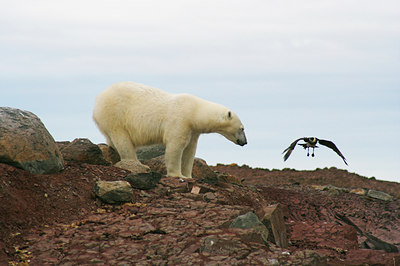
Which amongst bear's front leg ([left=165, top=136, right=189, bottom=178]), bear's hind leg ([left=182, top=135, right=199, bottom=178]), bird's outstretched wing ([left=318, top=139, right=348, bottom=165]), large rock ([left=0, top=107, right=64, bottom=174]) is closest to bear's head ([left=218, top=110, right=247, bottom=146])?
bear's hind leg ([left=182, top=135, right=199, bottom=178])

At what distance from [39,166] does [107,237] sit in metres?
2.51

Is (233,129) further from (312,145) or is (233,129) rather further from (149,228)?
(149,228)

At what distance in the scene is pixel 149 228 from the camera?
26.3 feet

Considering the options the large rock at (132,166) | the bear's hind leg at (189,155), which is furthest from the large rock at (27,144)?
the bear's hind leg at (189,155)

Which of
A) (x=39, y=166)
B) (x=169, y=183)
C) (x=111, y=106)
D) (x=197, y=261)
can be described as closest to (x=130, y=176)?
(x=169, y=183)

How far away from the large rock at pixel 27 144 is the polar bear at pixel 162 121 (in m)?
2.61

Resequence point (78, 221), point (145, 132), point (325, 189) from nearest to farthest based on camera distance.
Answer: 1. point (78, 221)
2. point (145, 132)
3. point (325, 189)

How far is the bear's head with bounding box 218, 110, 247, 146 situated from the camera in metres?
12.0

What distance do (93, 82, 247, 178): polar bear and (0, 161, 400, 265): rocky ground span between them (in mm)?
1255

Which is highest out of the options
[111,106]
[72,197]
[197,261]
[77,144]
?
[111,106]

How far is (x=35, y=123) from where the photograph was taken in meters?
9.76

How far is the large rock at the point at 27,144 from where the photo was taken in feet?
29.9

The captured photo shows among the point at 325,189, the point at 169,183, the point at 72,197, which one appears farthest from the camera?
the point at 325,189

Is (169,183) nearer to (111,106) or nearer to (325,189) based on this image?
(111,106)
